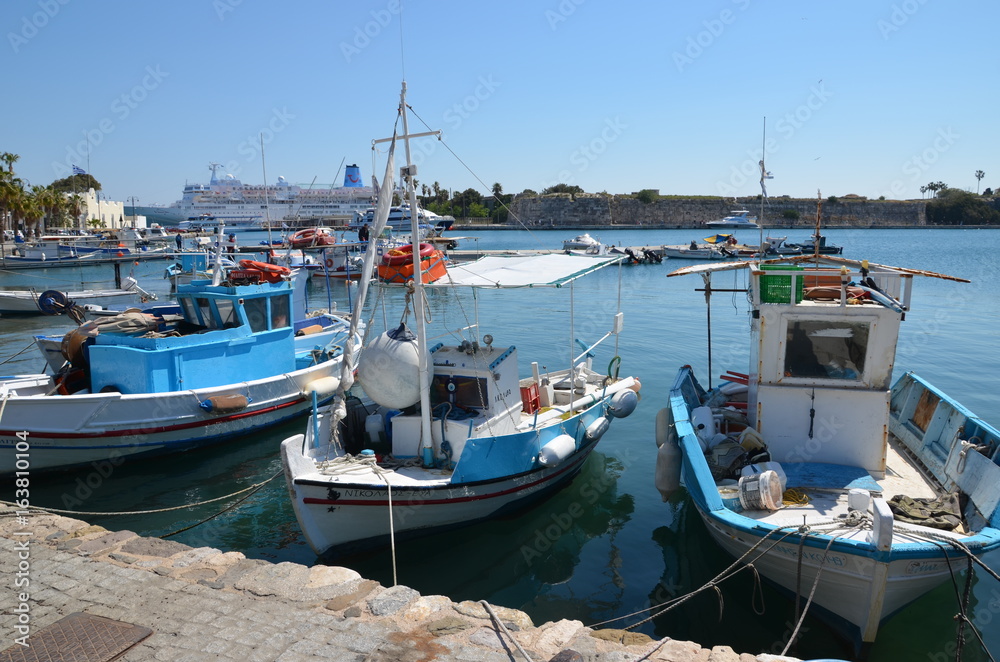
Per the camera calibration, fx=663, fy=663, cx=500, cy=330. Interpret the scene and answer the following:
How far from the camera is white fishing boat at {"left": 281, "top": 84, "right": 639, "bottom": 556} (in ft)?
27.3

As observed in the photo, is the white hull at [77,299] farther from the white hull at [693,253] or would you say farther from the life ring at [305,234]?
the white hull at [693,253]

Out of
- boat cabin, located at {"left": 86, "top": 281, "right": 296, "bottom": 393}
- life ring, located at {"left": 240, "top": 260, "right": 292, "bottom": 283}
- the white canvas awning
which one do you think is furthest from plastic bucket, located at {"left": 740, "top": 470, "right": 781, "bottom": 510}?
life ring, located at {"left": 240, "top": 260, "right": 292, "bottom": 283}

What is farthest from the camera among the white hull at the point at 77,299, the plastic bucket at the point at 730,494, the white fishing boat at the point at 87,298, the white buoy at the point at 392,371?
the white hull at the point at 77,299

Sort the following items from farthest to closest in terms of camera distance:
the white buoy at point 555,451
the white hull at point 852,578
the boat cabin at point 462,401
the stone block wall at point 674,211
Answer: the stone block wall at point 674,211
the white buoy at point 555,451
the boat cabin at point 462,401
the white hull at point 852,578

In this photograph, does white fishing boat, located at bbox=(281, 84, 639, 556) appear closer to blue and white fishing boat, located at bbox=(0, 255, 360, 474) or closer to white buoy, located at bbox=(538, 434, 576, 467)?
white buoy, located at bbox=(538, 434, 576, 467)

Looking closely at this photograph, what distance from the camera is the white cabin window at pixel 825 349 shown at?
8359mm

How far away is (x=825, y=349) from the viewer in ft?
28.1

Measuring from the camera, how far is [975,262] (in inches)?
1978

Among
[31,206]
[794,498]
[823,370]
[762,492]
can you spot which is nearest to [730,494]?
[794,498]

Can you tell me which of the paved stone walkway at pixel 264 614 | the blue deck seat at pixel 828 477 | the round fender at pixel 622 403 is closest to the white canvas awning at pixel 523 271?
the round fender at pixel 622 403

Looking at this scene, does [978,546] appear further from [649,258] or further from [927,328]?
[649,258]

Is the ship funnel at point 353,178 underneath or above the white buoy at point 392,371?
above

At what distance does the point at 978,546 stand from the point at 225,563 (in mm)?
7146

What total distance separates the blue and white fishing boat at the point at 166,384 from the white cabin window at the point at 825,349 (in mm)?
9910
